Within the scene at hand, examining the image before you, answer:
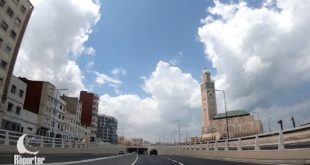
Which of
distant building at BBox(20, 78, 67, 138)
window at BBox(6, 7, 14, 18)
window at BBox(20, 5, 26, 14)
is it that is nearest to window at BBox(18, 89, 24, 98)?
distant building at BBox(20, 78, 67, 138)

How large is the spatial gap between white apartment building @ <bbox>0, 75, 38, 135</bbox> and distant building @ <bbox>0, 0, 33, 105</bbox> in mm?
3019

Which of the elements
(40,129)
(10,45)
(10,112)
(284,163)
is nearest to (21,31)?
(10,45)

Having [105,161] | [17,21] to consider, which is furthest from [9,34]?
[105,161]

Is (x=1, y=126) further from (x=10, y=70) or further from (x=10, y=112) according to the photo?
(x=10, y=70)

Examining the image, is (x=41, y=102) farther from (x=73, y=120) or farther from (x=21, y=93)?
(x=73, y=120)

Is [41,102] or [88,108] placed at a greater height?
[88,108]

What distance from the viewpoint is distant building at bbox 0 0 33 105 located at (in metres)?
50.8

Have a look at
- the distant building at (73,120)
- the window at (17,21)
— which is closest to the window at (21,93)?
the window at (17,21)

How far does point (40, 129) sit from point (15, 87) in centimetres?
2095

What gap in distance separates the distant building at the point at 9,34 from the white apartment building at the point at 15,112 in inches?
119

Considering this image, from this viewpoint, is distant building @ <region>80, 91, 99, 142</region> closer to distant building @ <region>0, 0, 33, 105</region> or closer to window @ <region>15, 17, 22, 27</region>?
distant building @ <region>0, 0, 33, 105</region>

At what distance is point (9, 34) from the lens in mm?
53344

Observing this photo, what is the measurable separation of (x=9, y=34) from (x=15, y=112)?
51.7ft

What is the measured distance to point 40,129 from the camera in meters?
78.6
